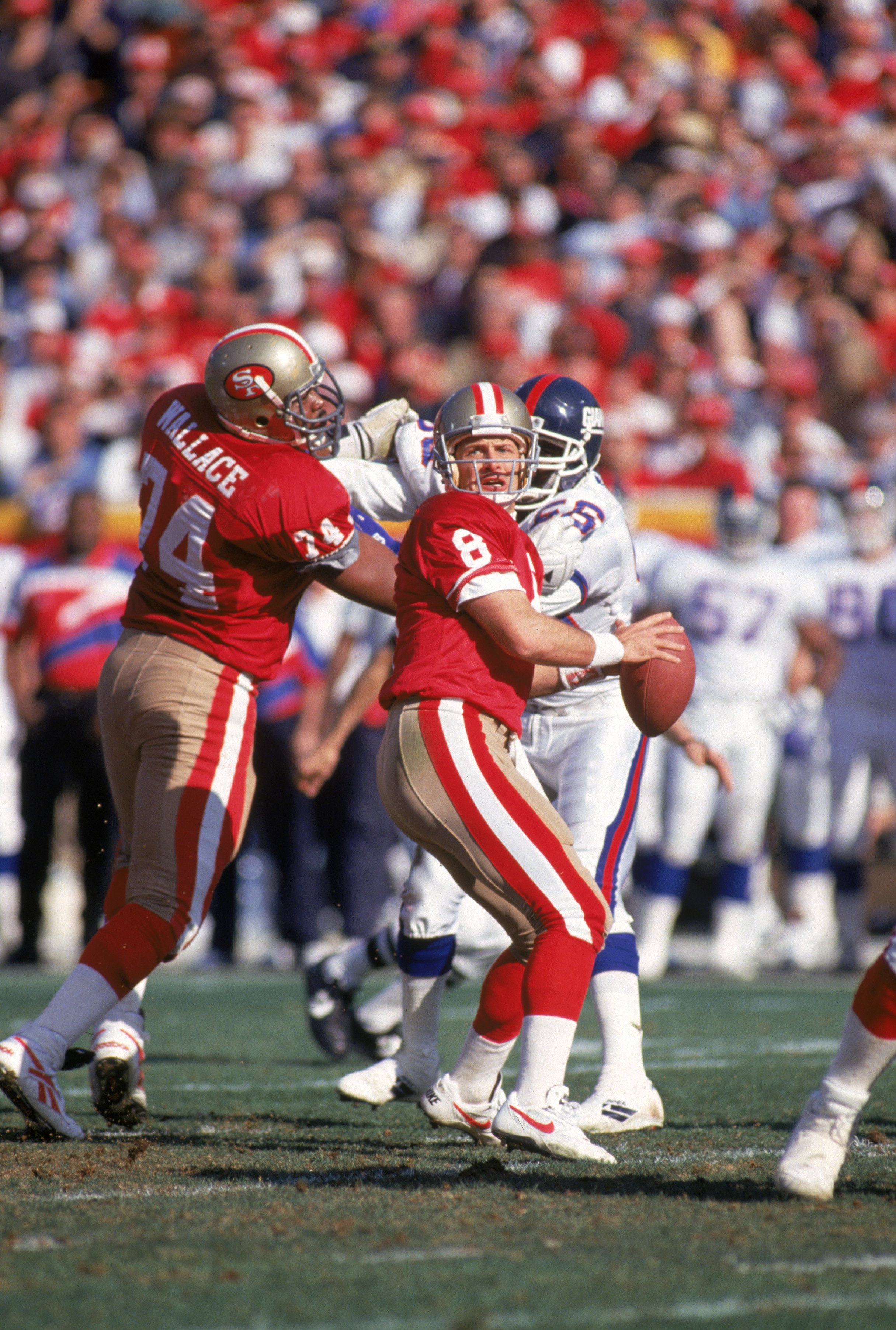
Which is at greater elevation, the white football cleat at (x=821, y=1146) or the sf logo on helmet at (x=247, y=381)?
the sf logo on helmet at (x=247, y=381)

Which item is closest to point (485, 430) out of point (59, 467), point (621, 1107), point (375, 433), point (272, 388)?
point (272, 388)

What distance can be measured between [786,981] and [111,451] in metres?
4.73

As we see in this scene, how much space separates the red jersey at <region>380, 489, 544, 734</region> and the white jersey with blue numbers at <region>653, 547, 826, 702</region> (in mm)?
4900

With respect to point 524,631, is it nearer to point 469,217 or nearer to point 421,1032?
point 421,1032

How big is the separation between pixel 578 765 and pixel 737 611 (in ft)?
14.0

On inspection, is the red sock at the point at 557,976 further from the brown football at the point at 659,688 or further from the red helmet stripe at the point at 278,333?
the red helmet stripe at the point at 278,333

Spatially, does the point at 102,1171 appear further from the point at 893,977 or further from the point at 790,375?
the point at 790,375

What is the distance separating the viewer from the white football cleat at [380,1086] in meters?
4.06

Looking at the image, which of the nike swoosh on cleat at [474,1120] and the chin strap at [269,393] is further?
the chin strap at [269,393]

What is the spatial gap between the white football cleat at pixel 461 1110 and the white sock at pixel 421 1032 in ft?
0.86

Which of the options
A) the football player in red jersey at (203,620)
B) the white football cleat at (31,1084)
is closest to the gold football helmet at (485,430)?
the football player in red jersey at (203,620)

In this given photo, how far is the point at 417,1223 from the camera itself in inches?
108

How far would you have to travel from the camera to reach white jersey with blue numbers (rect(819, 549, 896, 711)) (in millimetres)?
8375

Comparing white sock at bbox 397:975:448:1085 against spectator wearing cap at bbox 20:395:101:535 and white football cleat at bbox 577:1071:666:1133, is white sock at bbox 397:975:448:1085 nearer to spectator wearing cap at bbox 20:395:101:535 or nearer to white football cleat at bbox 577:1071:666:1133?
white football cleat at bbox 577:1071:666:1133
